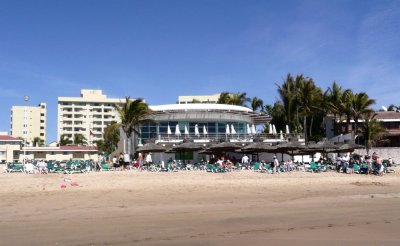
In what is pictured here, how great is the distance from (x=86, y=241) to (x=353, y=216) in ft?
20.7

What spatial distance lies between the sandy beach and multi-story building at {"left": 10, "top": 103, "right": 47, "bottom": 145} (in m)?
109

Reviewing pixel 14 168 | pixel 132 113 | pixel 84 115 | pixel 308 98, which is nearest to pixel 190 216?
pixel 14 168

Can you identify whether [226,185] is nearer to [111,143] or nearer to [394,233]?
[394,233]

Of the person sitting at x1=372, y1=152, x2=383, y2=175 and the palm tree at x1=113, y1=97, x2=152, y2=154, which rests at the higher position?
the palm tree at x1=113, y1=97, x2=152, y2=154

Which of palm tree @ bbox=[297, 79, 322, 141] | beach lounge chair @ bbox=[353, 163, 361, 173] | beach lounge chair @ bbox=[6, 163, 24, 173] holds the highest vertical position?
palm tree @ bbox=[297, 79, 322, 141]

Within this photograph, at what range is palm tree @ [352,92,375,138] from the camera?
4394cm

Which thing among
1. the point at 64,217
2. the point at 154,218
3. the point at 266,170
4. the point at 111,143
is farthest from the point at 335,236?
the point at 111,143

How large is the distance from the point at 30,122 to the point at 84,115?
16.5 metres

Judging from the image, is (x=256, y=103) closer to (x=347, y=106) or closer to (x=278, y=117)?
(x=278, y=117)

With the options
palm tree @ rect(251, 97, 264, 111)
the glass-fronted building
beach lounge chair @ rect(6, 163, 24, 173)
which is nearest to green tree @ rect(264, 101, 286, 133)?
palm tree @ rect(251, 97, 264, 111)

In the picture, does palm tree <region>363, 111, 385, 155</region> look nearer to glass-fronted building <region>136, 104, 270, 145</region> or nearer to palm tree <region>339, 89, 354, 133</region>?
palm tree <region>339, 89, 354, 133</region>

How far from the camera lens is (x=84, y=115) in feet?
385

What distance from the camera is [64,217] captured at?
30.3ft

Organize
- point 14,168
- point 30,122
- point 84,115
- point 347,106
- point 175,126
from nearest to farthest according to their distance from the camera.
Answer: point 14,168, point 175,126, point 347,106, point 84,115, point 30,122
